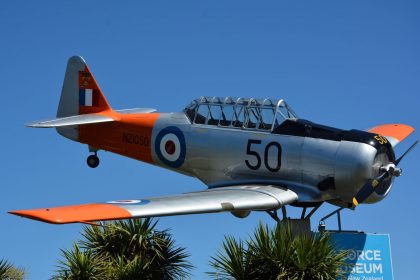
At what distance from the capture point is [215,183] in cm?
1991

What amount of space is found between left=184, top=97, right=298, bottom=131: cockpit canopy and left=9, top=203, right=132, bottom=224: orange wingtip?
5739mm

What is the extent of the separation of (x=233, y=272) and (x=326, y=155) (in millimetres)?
3426

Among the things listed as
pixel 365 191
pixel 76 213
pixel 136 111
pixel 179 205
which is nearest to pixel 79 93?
pixel 136 111

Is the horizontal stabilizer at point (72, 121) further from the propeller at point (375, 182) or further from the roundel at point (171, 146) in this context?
the propeller at point (375, 182)

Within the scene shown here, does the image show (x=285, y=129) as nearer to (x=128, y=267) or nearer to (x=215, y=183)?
(x=215, y=183)

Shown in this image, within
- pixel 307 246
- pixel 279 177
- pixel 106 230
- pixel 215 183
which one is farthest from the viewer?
pixel 106 230

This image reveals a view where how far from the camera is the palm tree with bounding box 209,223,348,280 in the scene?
16.9 metres

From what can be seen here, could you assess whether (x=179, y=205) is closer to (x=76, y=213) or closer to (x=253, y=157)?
(x=76, y=213)

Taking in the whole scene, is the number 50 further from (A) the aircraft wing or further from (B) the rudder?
(B) the rudder

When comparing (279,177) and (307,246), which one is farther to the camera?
(279,177)

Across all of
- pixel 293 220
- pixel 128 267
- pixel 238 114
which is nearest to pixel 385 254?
pixel 293 220

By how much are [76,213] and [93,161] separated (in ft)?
34.1

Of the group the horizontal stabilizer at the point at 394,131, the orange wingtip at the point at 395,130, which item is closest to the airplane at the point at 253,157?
the horizontal stabilizer at the point at 394,131

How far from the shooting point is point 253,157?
62.3 ft
